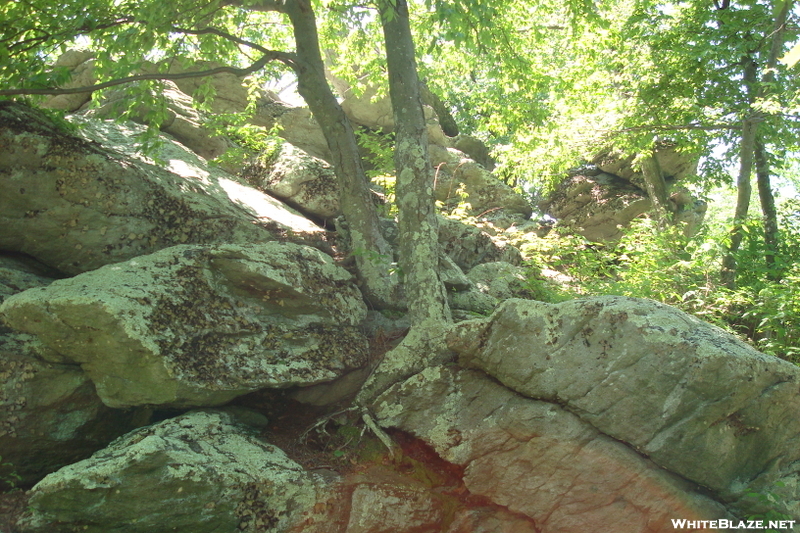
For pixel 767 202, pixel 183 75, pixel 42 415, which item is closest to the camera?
pixel 42 415

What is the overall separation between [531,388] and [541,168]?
7687 millimetres

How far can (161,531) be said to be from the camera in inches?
161

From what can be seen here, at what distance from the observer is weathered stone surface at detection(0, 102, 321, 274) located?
19.2ft

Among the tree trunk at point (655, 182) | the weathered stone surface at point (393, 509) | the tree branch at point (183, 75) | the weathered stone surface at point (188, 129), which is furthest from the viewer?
the tree trunk at point (655, 182)

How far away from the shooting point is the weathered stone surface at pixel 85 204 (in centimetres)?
584

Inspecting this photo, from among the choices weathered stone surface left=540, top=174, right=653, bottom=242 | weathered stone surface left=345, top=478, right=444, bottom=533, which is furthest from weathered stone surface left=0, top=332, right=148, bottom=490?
weathered stone surface left=540, top=174, right=653, bottom=242

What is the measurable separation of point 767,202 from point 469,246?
6.22 metres

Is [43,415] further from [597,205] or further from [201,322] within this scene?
[597,205]

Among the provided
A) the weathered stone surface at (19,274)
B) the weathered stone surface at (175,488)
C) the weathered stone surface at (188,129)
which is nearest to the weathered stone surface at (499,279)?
the weathered stone surface at (175,488)

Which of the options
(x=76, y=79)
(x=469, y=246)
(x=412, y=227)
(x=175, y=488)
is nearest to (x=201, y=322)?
(x=175, y=488)

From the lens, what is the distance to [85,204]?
239 inches

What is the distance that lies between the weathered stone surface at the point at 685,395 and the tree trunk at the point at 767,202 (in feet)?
20.5

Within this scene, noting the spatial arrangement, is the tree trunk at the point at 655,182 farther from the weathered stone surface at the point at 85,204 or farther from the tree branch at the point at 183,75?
the weathered stone surface at the point at 85,204

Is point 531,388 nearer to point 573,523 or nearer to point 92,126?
point 573,523
